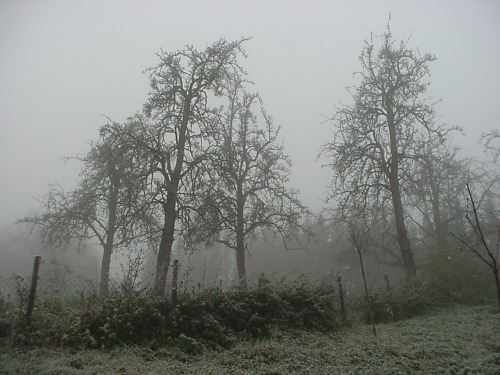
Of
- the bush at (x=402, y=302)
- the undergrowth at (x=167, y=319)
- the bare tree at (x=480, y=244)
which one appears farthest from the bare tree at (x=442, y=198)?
the undergrowth at (x=167, y=319)

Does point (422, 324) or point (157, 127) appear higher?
point (157, 127)

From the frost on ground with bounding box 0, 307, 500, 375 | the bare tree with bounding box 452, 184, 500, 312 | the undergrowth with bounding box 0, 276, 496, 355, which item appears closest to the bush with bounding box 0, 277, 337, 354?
the undergrowth with bounding box 0, 276, 496, 355

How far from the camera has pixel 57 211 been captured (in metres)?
20.0

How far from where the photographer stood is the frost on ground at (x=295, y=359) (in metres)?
5.35

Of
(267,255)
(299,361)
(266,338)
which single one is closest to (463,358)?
(299,361)

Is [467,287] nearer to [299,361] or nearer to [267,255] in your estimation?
[299,361]

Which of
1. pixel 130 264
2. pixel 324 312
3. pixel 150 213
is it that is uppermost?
pixel 150 213

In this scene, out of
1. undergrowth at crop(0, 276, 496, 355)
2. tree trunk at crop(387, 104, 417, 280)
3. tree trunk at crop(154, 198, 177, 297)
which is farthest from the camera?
tree trunk at crop(387, 104, 417, 280)

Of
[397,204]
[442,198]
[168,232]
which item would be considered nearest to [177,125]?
[168,232]

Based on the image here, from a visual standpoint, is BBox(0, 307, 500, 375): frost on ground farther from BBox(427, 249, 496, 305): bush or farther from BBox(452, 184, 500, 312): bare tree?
BBox(427, 249, 496, 305): bush

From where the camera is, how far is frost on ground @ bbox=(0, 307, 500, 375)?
5353 mm

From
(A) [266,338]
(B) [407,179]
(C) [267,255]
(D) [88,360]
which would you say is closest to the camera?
(D) [88,360]

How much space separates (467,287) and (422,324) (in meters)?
7.73

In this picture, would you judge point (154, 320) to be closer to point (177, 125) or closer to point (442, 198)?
point (177, 125)
